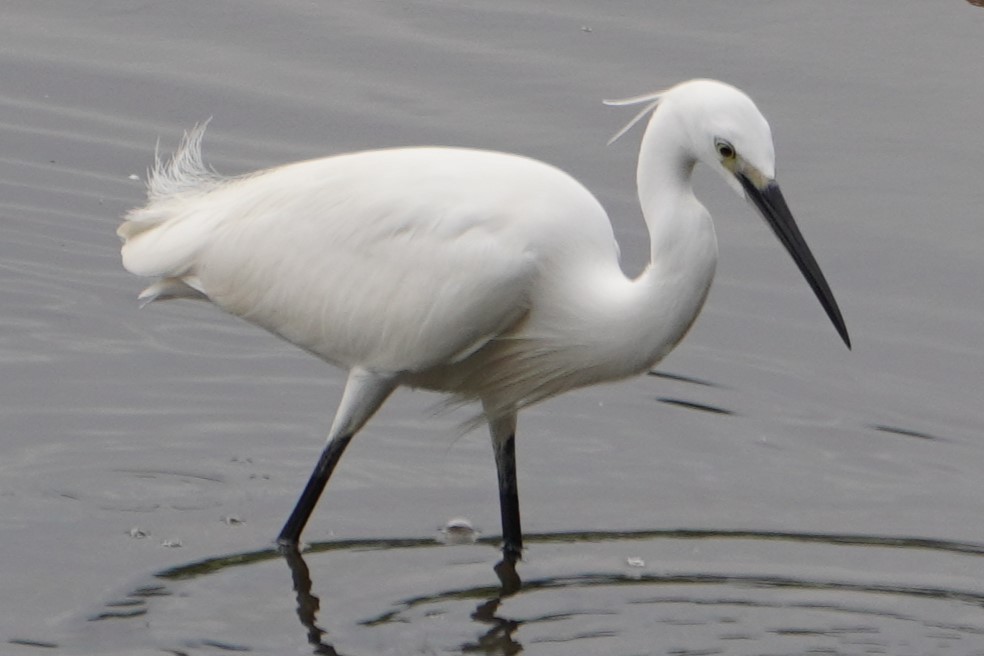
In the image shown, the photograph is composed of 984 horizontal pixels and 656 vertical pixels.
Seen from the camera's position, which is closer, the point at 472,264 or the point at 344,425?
the point at 472,264

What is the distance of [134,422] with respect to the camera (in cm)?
689

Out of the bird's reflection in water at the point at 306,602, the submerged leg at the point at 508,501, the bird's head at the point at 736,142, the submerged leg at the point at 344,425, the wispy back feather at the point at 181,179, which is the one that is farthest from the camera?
the wispy back feather at the point at 181,179

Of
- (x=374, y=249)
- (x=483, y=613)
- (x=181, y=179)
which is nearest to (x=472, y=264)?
(x=374, y=249)

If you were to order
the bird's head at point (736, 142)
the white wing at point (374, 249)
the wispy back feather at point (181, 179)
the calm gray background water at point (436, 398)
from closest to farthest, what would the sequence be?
the bird's head at point (736, 142) → the white wing at point (374, 249) → the calm gray background water at point (436, 398) → the wispy back feather at point (181, 179)

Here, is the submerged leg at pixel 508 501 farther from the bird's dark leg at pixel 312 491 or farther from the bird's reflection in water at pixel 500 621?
the bird's dark leg at pixel 312 491

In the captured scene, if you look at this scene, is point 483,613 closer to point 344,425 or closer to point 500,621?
point 500,621

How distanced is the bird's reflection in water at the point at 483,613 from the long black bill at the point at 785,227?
135cm

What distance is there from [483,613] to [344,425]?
0.72m

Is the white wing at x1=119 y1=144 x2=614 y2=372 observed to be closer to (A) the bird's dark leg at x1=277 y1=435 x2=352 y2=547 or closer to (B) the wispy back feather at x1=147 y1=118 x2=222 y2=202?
(B) the wispy back feather at x1=147 y1=118 x2=222 y2=202

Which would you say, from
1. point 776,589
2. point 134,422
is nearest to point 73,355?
point 134,422

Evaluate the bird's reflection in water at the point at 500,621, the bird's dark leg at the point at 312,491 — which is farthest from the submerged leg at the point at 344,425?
the bird's reflection in water at the point at 500,621

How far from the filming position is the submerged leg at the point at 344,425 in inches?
235

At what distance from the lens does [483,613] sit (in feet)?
19.1

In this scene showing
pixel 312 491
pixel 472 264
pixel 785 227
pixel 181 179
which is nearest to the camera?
pixel 785 227
